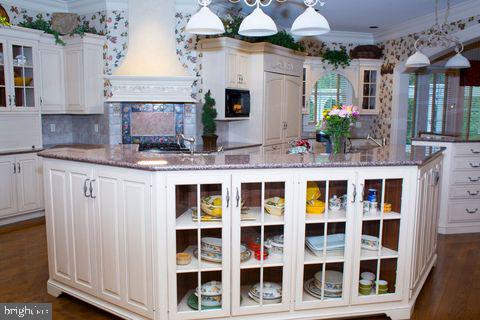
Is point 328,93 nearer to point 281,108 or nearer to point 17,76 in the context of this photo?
point 281,108

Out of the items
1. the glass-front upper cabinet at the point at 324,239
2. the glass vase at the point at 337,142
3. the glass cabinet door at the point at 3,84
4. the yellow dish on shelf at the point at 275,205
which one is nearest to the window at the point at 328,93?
the glass vase at the point at 337,142

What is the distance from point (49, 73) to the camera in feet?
18.2

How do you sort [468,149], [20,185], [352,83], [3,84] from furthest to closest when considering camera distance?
[352,83]
[20,185]
[3,84]
[468,149]

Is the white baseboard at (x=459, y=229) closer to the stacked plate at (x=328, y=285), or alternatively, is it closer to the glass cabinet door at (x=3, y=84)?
the stacked plate at (x=328, y=285)

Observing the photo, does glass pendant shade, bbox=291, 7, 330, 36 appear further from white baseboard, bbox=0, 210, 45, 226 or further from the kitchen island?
white baseboard, bbox=0, 210, 45, 226

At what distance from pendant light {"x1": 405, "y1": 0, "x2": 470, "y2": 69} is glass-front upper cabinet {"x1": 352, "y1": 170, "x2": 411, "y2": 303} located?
2684mm

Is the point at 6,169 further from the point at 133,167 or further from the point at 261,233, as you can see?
Result: the point at 261,233

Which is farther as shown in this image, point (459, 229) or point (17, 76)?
point (17, 76)

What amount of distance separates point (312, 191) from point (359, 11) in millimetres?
4335

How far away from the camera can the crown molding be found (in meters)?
5.63

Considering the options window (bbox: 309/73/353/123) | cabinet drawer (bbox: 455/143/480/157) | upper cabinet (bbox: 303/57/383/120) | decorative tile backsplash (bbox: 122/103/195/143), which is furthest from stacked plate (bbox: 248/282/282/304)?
window (bbox: 309/73/353/123)

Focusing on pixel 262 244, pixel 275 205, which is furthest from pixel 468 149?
pixel 262 244

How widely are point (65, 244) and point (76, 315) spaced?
489 millimetres

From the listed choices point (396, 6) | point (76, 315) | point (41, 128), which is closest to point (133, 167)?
point (76, 315)
